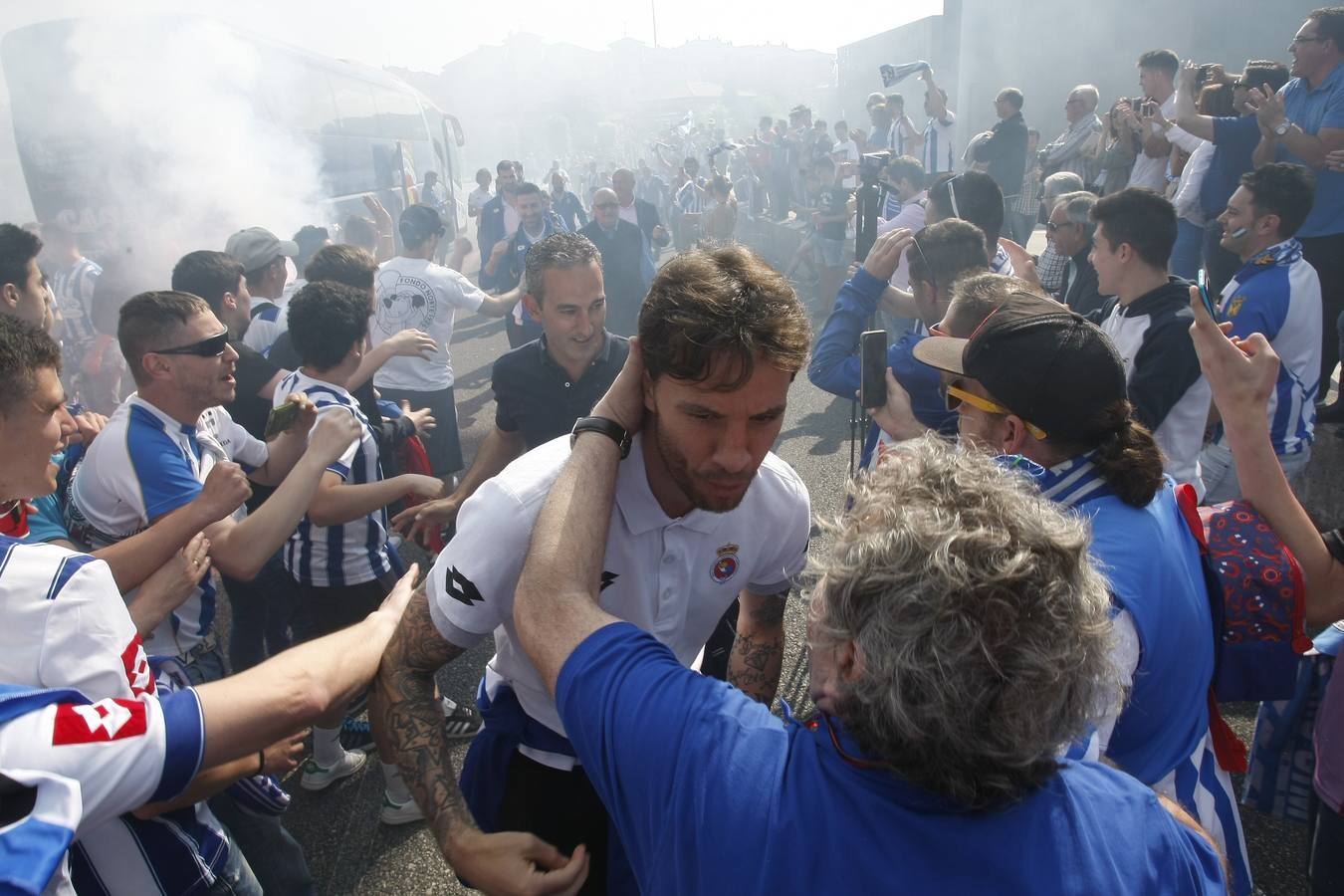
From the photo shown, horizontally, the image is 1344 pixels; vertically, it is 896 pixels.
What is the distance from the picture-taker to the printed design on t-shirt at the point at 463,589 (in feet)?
5.43

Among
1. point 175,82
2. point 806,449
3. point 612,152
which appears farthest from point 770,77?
point 806,449

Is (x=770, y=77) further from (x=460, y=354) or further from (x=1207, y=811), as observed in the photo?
(x=1207, y=811)

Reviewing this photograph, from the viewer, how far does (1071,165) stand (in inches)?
370

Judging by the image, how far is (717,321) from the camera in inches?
63.4

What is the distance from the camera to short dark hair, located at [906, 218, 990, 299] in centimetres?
A: 380

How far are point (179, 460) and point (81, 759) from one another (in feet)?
5.48

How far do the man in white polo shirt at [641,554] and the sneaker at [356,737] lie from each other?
1.88 meters

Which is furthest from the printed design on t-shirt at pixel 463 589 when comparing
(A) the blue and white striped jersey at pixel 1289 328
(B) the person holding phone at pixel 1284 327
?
(A) the blue and white striped jersey at pixel 1289 328

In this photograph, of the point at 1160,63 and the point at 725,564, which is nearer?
the point at 725,564

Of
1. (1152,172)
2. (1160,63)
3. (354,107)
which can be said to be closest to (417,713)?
(1152,172)

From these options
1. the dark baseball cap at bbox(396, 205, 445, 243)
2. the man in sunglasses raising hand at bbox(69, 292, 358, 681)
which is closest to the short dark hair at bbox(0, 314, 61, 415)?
the man in sunglasses raising hand at bbox(69, 292, 358, 681)

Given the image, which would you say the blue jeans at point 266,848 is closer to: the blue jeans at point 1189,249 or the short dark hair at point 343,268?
the short dark hair at point 343,268

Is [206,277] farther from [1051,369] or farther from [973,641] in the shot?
[973,641]

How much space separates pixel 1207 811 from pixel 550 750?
1.47m
